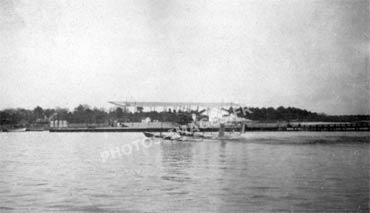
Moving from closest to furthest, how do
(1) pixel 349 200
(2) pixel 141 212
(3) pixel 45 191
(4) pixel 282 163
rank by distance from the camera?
(2) pixel 141 212, (1) pixel 349 200, (3) pixel 45 191, (4) pixel 282 163

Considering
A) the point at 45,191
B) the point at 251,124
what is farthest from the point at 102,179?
the point at 251,124

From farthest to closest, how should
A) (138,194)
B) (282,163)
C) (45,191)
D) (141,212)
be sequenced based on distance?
(282,163), (45,191), (138,194), (141,212)

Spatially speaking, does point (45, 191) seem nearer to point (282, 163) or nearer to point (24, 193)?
point (24, 193)

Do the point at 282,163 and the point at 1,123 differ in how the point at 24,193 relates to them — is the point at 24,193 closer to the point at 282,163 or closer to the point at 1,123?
the point at 282,163

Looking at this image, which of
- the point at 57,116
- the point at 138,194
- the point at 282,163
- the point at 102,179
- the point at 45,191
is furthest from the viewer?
the point at 57,116

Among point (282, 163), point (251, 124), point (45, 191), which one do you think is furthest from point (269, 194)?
point (251, 124)

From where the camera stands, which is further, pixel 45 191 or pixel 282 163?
pixel 282 163

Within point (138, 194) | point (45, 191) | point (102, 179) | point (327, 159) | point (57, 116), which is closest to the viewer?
point (138, 194)

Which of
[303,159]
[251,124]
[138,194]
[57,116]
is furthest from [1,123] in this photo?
[138,194]

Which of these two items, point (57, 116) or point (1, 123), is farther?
point (57, 116)
